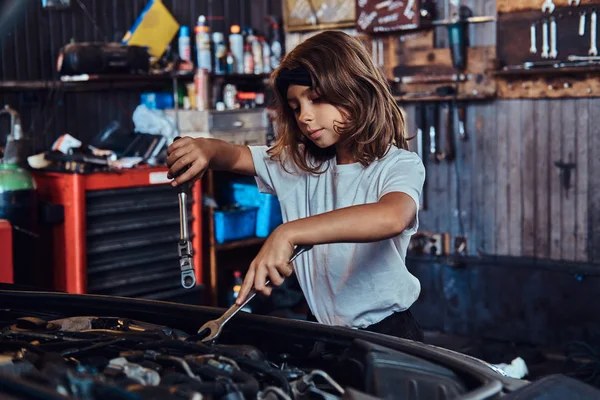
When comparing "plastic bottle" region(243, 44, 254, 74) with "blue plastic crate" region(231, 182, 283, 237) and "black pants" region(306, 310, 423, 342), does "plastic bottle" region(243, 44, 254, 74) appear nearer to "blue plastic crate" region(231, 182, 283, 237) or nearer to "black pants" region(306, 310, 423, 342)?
"blue plastic crate" region(231, 182, 283, 237)

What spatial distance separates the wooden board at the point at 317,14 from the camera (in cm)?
510

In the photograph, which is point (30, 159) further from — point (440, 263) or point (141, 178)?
point (440, 263)

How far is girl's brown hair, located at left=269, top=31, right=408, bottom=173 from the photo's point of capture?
1.85 m

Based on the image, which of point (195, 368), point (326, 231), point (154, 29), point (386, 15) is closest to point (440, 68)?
point (386, 15)

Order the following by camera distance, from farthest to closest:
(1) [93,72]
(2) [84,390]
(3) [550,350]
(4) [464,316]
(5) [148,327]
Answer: (4) [464,316]
(3) [550,350]
(1) [93,72]
(5) [148,327]
(2) [84,390]

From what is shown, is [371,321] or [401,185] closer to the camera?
[401,185]

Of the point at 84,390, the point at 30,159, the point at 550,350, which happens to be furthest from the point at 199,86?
the point at 84,390

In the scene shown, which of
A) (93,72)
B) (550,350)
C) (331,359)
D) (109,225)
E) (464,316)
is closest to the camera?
(331,359)

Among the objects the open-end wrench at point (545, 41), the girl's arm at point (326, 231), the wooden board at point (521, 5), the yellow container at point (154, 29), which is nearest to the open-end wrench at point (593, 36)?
the wooden board at point (521, 5)

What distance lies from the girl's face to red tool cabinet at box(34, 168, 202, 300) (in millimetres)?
2221

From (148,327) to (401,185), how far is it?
1.99ft

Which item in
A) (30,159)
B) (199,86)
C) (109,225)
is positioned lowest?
(109,225)

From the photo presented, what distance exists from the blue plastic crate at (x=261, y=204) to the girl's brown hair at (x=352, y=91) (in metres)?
2.79

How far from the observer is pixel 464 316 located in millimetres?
4891
